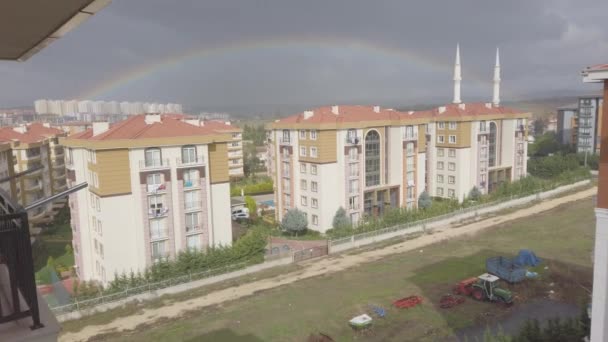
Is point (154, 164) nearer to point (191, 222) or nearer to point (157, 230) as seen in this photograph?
point (157, 230)

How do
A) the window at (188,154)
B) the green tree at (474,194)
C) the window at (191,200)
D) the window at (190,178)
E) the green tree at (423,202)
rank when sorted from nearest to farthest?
the window at (188,154), the window at (190,178), the window at (191,200), the green tree at (423,202), the green tree at (474,194)

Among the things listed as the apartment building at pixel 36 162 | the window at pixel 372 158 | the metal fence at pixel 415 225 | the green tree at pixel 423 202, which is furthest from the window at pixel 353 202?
the apartment building at pixel 36 162

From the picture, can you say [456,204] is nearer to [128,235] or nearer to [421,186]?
[421,186]

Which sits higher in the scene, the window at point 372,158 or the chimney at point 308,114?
the chimney at point 308,114

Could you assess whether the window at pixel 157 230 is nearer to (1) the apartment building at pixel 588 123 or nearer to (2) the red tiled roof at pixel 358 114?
(2) the red tiled roof at pixel 358 114

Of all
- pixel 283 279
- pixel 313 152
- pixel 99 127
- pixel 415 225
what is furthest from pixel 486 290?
pixel 99 127

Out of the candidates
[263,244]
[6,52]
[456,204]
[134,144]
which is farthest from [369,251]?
[6,52]
